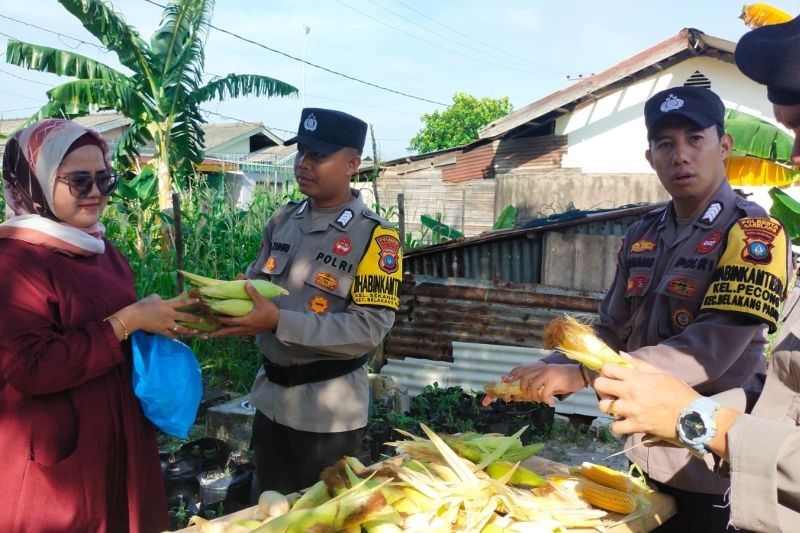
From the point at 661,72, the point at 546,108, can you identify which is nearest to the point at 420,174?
the point at 546,108

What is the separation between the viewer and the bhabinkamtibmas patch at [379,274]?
301cm

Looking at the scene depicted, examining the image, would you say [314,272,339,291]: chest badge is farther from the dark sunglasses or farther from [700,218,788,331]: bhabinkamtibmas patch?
[700,218,788,331]: bhabinkamtibmas patch

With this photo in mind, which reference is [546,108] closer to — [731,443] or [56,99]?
[56,99]

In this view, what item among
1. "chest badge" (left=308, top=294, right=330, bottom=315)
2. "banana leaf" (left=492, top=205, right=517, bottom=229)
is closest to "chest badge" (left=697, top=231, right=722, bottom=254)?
"chest badge" (left=308, top=294, right=330, bottom=315)

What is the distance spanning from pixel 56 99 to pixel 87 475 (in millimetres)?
10068

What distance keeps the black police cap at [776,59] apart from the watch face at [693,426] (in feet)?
2.74

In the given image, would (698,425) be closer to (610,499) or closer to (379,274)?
(610,499)

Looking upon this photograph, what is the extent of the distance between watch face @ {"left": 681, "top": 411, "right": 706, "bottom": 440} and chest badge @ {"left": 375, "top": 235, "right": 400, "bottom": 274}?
1.77 m

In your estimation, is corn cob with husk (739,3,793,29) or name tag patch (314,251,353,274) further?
name tag patch (314,251,353,274)

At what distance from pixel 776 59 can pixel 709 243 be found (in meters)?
0.83

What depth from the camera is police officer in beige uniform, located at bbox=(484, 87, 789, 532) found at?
81.2 inches

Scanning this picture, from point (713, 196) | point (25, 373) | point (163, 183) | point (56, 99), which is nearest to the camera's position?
point (25, 373)

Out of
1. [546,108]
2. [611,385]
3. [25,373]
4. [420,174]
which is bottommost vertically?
[25,373]

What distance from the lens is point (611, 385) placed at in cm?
161
